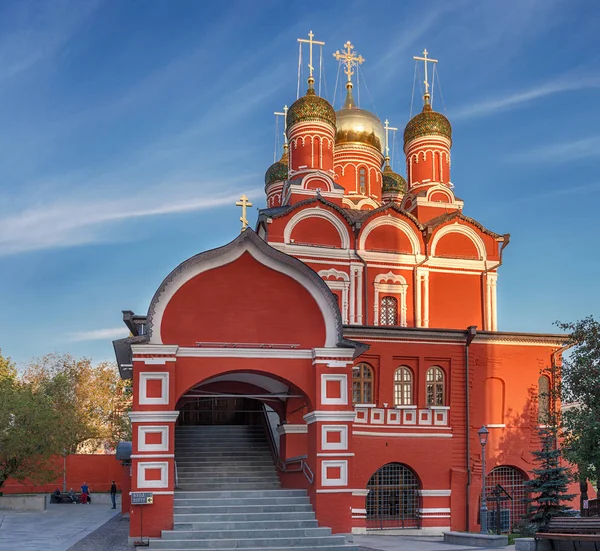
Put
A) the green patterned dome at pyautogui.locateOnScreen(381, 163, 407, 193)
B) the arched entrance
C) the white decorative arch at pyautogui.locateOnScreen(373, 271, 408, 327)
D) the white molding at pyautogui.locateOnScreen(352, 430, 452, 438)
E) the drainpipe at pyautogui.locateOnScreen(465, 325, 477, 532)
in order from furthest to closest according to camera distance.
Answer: the green patterned dome at pyautogui.locateOnScreen(381, 163, 407, 193) → the white decorative arch at pyautogui.locateOnScreen(373, 271, 408, 327) → the drainpipe at pyautogui.locateOnScreen(465, 325, 477, 532) → the white molding at pyautogui.locateOnScreen(352, 430, 452, 438) → the arched entrance

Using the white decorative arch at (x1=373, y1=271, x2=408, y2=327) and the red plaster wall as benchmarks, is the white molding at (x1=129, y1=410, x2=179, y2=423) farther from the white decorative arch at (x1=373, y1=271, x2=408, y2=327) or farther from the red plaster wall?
the white decorative arch at (x1=373, y1=271, x2=408, y2=327)

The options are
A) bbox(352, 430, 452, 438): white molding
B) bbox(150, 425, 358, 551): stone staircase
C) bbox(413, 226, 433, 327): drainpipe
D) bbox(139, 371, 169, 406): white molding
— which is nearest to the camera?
bbox(150, 425, 358, 551): stone staircase

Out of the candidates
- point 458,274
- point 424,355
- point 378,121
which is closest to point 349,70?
point 378,121

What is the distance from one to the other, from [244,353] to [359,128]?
21110 millimetres

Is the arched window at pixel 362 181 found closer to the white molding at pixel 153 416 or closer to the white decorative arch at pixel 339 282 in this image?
the white decorative arch at pixel 339 282

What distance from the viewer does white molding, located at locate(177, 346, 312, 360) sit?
1681 centimetres

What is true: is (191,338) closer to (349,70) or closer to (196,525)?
(196,525)

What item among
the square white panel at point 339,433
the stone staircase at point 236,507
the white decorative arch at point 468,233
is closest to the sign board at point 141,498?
the stone staircase at point 236,507

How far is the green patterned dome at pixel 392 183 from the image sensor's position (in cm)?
3869

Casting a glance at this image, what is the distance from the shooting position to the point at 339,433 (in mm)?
17078

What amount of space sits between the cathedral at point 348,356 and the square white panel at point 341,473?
0.03 meters

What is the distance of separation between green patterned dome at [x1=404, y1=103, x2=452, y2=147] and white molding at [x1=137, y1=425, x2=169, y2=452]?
19.4 meters

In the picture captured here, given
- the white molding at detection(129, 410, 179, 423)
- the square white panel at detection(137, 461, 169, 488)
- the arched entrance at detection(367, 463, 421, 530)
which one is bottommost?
the arched entrance at detection(367, 463, 421, 530)

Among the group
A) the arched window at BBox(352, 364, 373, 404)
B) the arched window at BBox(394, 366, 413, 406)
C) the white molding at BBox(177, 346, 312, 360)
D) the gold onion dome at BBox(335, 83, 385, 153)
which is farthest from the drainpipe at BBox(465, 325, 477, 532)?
the gold onion dome at BBox(335, 83, 385, 153)
